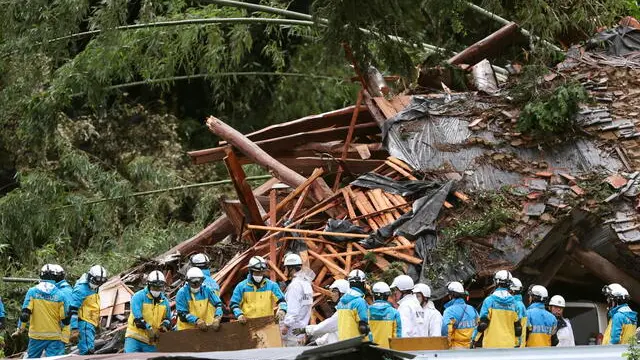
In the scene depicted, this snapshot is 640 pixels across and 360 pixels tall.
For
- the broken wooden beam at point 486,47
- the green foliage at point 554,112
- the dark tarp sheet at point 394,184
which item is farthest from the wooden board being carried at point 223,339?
the broken wooden beam at point 486,47

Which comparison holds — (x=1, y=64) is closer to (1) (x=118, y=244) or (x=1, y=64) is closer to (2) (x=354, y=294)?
(1) (x=118, y=244)

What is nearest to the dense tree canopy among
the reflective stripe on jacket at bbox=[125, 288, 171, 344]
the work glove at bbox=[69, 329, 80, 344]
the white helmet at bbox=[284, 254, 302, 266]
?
the white helmet at bbox=[284, 254, 302, 266]

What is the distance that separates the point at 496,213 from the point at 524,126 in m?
2.17

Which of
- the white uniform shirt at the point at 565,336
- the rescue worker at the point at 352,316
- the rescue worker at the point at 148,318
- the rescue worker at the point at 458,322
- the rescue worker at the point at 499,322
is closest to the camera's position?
the rescue worker at the point at 352,316

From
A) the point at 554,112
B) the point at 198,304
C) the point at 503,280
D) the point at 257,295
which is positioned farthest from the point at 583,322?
the point at 198,304

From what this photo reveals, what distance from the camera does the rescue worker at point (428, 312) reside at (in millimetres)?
17016

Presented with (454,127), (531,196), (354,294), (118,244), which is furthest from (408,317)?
(118,244)

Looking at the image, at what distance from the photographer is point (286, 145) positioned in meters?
23.0

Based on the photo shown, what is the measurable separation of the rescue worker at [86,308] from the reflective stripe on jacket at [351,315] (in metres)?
3.46

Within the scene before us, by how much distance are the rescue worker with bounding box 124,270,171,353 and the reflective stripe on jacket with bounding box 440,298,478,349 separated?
12.4 ft

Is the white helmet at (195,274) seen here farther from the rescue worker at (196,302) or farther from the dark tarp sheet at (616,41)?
the dark tarp sheet at (616,41)

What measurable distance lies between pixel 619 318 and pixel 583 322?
311cm

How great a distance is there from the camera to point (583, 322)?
19875 millimetres

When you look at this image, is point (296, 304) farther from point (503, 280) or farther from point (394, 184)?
point (394, 184)
